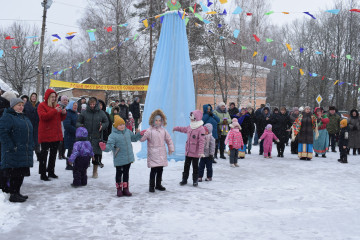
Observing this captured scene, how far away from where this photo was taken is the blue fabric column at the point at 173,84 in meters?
9.61

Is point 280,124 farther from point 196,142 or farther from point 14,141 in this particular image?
point 14,141

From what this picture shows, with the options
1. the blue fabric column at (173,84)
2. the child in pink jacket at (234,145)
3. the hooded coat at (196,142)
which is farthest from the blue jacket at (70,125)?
the child in pink jacket at (234,145)

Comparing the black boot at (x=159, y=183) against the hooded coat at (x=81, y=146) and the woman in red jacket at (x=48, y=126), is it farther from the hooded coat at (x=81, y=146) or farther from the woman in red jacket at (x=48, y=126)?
the woman in red jacket at (x=48, y=126)

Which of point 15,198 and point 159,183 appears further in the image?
point 159,183

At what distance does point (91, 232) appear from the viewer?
13.4 ft

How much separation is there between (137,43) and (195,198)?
24165mm

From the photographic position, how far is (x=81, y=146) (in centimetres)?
664

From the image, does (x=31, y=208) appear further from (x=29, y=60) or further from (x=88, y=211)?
(x=29, y=60)

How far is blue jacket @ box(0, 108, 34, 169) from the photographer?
5.09 m

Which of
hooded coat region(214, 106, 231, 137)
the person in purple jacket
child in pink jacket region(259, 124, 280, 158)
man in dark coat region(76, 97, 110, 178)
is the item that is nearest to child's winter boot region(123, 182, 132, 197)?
the person in purple jacket

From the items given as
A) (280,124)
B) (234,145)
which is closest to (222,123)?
(234,145)

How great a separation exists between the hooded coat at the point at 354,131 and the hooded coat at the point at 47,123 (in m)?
10.0

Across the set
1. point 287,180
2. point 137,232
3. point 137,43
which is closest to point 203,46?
point 137,43

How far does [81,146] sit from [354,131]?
10.0 meters
